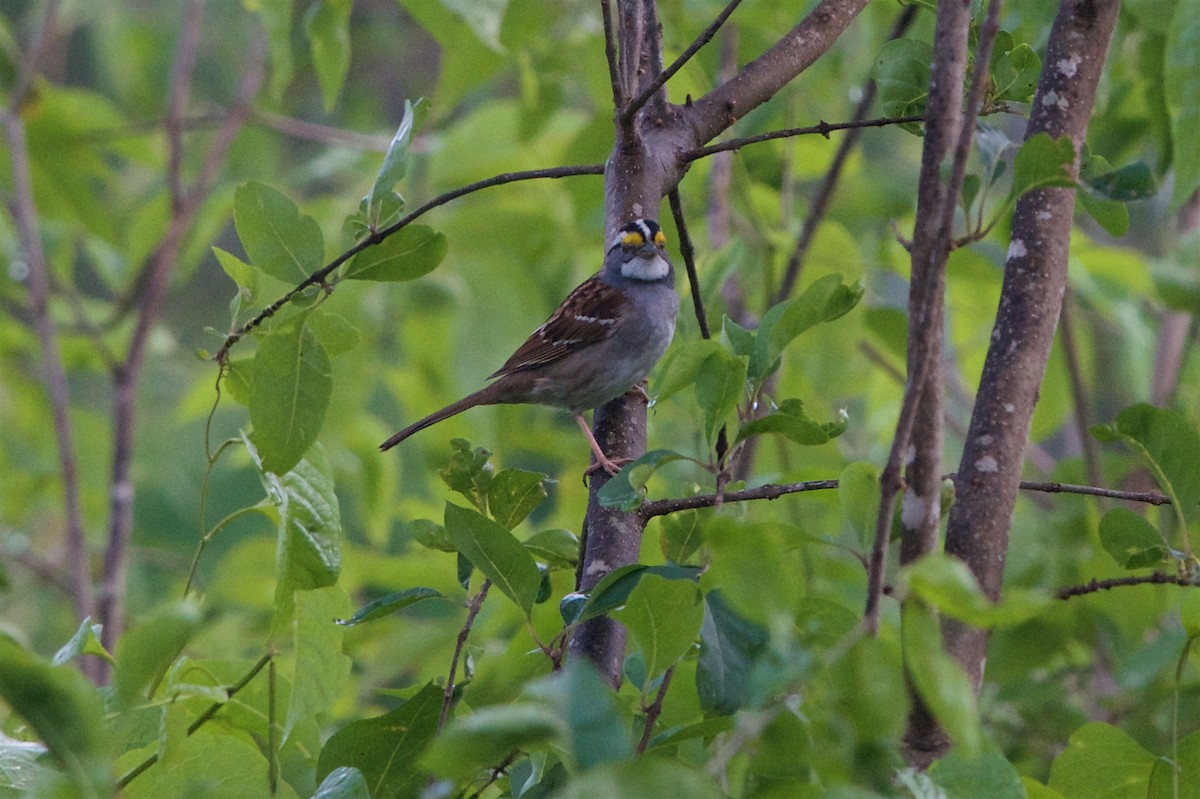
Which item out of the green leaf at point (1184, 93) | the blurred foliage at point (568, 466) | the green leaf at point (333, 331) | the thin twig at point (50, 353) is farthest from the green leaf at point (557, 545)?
the thin twig at point (50, 353)

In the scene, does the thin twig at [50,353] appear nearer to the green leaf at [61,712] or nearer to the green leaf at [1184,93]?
the green leaf at [61,712]

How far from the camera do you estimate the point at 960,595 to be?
33.0 inches

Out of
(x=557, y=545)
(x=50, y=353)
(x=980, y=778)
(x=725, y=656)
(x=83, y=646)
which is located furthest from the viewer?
(x=50, y=353)

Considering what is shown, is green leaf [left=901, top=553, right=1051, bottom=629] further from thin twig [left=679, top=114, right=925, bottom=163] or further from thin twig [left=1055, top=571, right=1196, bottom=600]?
thin twig [left=679, top=114, right=925, bottom=163]

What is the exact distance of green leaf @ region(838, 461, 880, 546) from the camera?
115cm

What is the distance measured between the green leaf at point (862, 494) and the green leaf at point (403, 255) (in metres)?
0.59

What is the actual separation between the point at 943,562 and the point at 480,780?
2.41ft

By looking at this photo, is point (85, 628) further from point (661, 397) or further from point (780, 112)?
point (780, 112)

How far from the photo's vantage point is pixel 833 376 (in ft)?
10.2

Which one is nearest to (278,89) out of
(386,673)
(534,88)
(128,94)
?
(534,88)

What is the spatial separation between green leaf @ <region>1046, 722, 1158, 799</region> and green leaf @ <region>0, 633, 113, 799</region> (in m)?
1.18

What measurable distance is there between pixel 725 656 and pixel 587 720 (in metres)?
0.40

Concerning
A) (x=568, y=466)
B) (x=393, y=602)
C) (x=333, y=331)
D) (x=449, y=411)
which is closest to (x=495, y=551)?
(x=393, y=602)

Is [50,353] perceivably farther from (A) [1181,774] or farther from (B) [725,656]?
(A) [1181,774]
